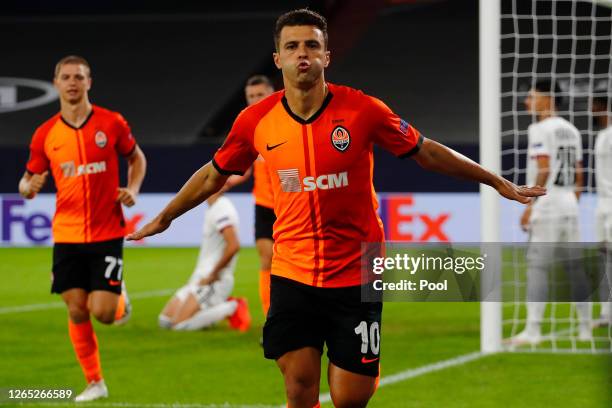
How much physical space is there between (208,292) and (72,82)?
3584 mm

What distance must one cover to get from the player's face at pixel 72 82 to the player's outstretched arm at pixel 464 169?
3.06 m

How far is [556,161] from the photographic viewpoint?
892 centimetres

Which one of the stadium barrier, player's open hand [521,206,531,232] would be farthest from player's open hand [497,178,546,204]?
the stadium barrier

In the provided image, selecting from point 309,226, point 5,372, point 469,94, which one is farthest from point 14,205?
point 309,226

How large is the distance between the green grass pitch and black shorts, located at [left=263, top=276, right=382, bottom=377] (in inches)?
43.4

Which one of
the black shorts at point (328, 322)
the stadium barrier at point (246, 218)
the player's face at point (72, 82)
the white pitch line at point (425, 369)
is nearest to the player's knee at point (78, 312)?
the player's face at point (72, 82)

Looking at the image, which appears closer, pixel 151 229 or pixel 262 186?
pixel 151 229

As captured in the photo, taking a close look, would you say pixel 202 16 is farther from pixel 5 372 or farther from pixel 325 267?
pixel 325 267

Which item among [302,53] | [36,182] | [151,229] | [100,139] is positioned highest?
[302,53]

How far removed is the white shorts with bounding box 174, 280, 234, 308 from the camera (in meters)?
9.99

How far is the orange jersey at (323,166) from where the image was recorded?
14.5 ft

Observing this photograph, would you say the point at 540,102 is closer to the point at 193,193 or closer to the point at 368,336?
the point at 368,336

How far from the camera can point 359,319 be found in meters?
4.51

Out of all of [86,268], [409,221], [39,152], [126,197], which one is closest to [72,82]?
A: [39,152]
